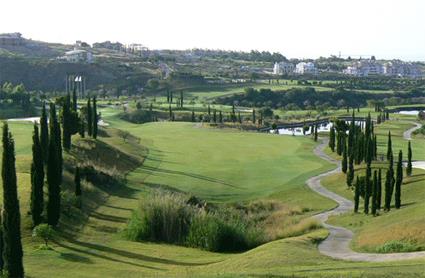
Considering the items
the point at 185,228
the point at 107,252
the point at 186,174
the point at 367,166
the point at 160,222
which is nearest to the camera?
the point at 107,252

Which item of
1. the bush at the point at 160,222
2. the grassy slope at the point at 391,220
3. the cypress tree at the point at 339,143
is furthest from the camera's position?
the cypress tree at the point at 339,143

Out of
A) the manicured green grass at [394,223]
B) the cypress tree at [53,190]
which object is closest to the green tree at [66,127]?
the cypress tree at [53,190]

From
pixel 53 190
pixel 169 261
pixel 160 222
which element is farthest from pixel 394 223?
pixel 53 190

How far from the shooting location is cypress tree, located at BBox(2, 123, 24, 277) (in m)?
31.6

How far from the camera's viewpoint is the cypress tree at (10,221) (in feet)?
104

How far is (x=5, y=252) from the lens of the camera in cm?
3200

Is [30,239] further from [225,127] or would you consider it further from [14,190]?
[225,127]

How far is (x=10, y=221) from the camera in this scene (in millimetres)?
32875

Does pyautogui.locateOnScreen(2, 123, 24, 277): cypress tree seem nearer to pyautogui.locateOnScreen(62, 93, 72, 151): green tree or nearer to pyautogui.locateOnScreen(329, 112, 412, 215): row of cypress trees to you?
pyautogui.locateOnScreen(329, 112, 412, 215): row of cypress trees

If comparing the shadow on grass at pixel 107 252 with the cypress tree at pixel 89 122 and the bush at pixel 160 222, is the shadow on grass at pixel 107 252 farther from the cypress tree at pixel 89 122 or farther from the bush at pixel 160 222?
the cypress tree at pixel 89 122

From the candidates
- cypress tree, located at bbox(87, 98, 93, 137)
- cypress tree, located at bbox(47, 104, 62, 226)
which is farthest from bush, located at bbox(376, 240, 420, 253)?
cypress tree, located at bbox(87, 98, 93, 137)

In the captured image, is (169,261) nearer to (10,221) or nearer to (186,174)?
(10,221)

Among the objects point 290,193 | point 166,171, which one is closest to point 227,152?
point 166,171

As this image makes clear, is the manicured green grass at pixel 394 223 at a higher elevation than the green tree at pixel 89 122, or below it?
below
